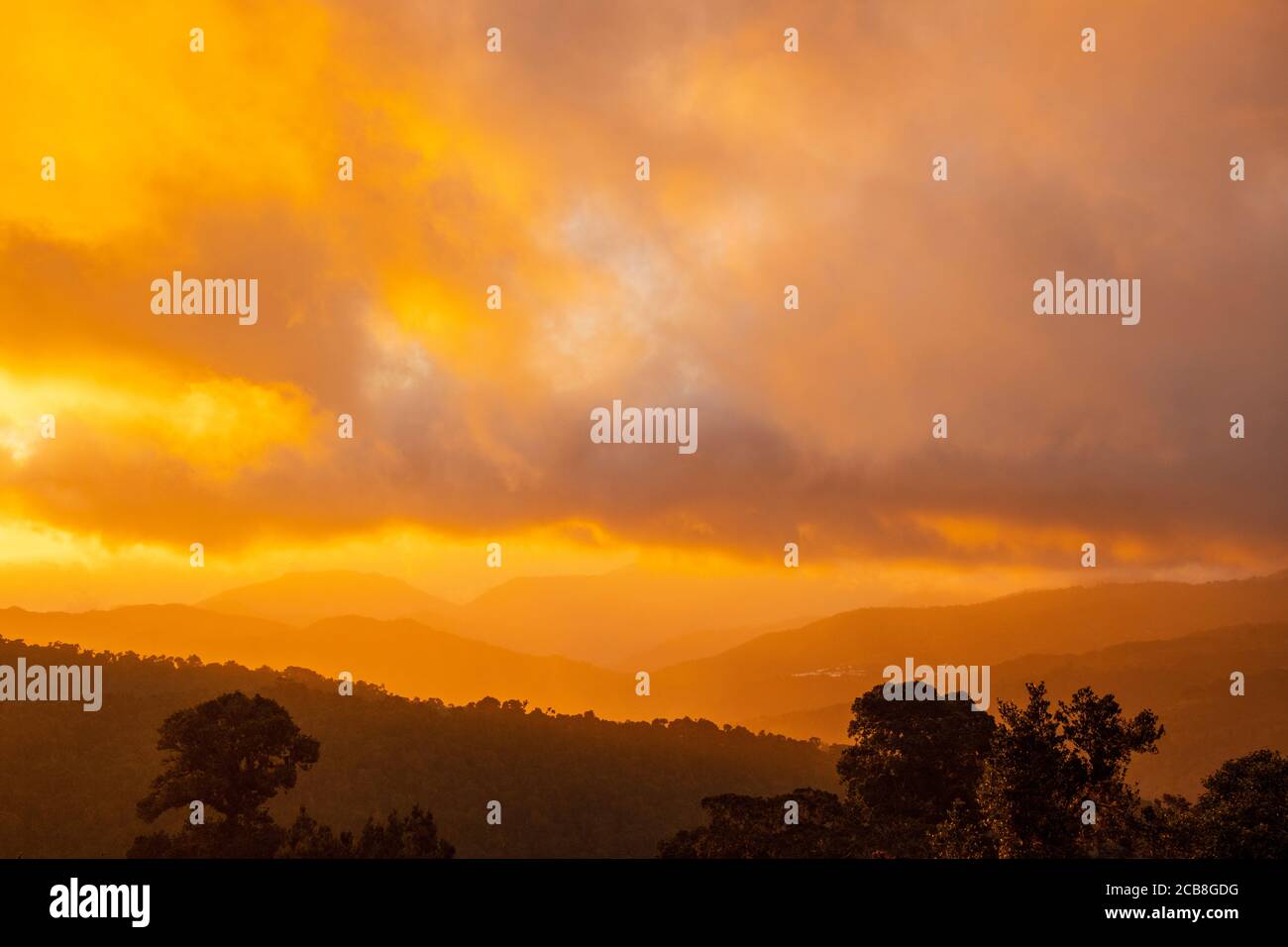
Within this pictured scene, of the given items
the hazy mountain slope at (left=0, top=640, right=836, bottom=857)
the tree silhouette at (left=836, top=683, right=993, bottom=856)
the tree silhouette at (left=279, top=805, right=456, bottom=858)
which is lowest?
the hazy mountain slope at (left=0, top=640, right=836, bottom=857)

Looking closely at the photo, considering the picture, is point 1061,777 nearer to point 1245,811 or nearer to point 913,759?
point 1245,811

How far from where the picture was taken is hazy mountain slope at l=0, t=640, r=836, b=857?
4569 inches

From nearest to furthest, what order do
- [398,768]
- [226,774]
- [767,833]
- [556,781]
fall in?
[767,833]
[226,774]
[398,768]
[556,781]

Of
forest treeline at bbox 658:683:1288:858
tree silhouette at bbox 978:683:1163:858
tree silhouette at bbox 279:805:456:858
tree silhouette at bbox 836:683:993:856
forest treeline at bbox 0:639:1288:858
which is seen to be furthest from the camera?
tree silhouette at bbox 836:683:993:856

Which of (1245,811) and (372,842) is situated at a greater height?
(1245,811)

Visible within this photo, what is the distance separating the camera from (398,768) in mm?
137625

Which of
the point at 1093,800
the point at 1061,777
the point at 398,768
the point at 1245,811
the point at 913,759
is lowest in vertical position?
the point at 398,768

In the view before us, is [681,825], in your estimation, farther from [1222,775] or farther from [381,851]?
[1222,775]

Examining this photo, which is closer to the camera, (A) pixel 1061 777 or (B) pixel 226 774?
(A) pixel 1061 777

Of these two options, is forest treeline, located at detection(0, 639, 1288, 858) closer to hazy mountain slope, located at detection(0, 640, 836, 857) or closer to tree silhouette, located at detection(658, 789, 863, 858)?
tree silhouette, located at detection(658, 789, 863, 858)

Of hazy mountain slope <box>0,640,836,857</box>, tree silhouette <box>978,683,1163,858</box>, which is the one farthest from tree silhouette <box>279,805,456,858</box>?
hazy mountain slope <box>0,640,836,857</box>

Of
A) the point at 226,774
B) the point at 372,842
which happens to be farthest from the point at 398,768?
the point at 372,842
